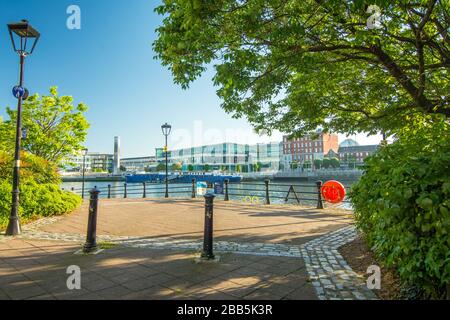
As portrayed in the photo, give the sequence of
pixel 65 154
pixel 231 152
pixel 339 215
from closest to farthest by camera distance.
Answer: pixel 339 215
pixel 65 154
pixel 231 152

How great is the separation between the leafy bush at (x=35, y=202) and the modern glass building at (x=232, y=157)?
92.1 metres

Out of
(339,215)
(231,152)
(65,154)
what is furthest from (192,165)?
(339,215)

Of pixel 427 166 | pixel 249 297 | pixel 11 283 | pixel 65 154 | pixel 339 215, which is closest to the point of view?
pixel 427 166

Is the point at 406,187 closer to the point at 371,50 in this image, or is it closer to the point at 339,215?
the point at 371,50

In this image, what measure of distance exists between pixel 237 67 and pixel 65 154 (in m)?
18.9

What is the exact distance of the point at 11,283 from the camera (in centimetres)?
338

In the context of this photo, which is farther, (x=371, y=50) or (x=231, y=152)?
(x=231, y=152)

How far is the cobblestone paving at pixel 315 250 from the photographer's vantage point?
127 inches

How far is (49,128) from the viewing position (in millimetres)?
18016

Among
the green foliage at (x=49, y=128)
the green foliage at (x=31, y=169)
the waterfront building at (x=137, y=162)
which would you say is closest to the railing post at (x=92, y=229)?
the green foliage at (x=31, y=169)

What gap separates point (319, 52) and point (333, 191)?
5867 mm

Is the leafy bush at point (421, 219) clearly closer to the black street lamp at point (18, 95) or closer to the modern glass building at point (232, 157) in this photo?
the black street lamp at point (18, 95)

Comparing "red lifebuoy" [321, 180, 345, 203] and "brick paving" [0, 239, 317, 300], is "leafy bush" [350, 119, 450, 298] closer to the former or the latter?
"brick paving" [0, 239, 317, 300]

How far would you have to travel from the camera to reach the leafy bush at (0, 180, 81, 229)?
6.65m
